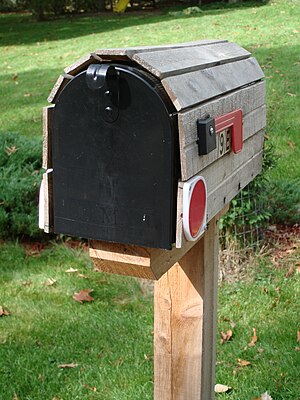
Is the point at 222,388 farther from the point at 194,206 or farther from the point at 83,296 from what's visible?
the point at 194,206

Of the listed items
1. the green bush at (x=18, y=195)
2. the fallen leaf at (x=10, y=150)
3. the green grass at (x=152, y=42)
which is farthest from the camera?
the green grass at (x=152, y=42)

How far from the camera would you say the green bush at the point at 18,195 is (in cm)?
456

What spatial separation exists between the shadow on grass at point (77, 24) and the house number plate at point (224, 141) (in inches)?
534

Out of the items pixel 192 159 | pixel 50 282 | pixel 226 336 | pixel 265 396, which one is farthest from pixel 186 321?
pixel 50 282

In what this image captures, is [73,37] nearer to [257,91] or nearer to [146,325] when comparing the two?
[146,325]

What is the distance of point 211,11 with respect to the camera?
17.5 m

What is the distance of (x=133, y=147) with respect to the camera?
1.46 m

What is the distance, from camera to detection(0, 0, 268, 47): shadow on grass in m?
15.5

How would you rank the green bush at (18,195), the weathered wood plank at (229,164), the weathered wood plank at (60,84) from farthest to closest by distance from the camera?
1. the green bush at (18,195)
2. the weathered wood plank at (229,164)
3. the weathered wood plank at (60,84)

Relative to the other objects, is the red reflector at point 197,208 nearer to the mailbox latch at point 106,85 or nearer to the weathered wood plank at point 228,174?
the weathered wood plank at point 228,174

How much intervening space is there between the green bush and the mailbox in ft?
9.71

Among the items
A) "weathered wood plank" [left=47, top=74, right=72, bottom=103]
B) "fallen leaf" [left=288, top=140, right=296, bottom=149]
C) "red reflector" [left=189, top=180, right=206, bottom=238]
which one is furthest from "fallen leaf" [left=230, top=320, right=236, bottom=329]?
"fallen leaf" [left=288, top=140, right=296, bottom=149]

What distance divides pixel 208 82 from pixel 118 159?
0.34 meters

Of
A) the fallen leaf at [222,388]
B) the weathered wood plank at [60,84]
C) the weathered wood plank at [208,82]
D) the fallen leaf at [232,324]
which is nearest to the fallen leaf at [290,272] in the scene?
the fallen leaf at [232,324]
